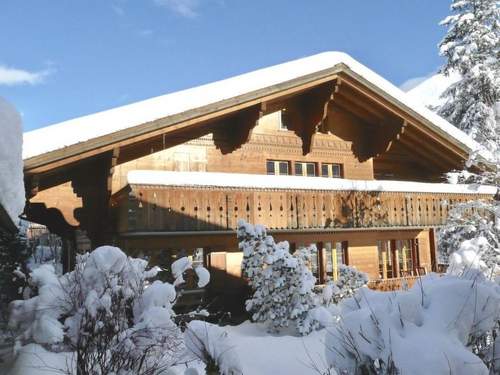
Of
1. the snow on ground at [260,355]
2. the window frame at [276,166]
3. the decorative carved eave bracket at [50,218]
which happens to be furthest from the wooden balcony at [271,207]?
the snow on ground at [260,355]

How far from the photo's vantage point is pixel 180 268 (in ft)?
20.2

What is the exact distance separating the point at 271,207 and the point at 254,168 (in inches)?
103

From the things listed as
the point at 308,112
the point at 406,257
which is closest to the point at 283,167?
the point at 308,112

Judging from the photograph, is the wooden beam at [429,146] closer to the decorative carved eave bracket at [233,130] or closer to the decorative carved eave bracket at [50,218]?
the decorative carved eave bracket at [233,130]

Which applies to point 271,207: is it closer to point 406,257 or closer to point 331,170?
point 331,170

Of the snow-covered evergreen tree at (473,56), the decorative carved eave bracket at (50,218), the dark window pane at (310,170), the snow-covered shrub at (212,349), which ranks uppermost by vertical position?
the snow-covered evergreen tree at (473,56)

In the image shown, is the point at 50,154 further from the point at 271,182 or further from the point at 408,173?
the point at 408,173

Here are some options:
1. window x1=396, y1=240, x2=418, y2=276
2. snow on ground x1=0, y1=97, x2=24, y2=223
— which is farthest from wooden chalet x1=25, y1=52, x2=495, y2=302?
snow on ground x1=0, y1=97, x2=24, y2=223

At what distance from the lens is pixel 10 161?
3.52 metres

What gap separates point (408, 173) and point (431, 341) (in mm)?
16492

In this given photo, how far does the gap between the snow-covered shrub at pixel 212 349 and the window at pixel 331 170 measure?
12.8 meters

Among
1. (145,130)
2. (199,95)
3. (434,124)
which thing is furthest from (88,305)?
(434,124)

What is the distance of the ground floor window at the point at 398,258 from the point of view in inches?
688

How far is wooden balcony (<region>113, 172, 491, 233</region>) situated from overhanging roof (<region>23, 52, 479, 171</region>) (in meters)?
1.48
